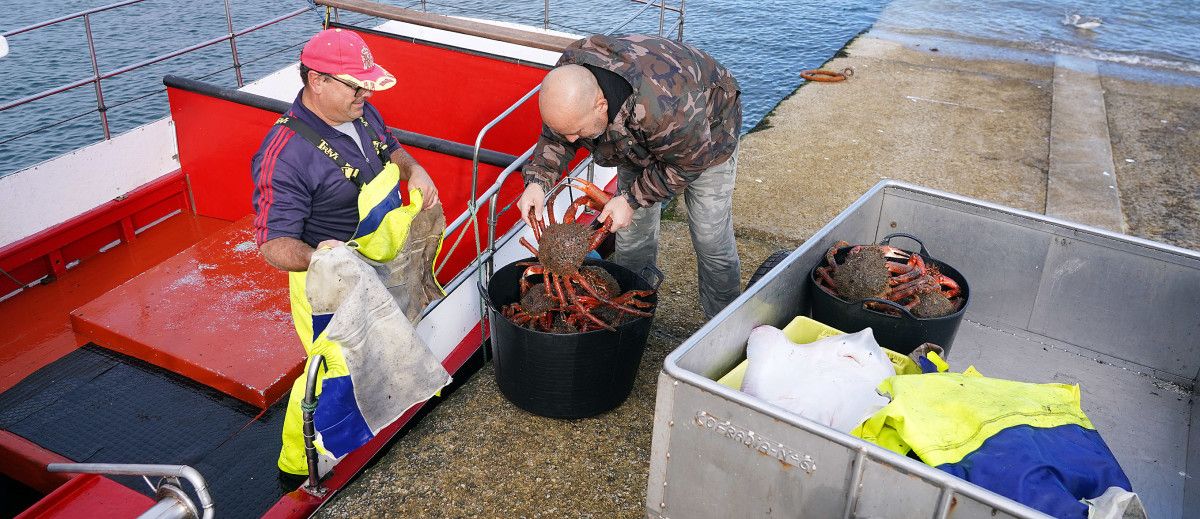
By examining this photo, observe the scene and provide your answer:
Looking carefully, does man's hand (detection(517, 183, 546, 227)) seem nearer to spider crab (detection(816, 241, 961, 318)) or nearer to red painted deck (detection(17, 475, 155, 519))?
spider crab (detection(816, 241, 961, 318))

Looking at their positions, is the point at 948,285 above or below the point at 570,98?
below

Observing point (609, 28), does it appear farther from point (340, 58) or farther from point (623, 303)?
point (340, 58)

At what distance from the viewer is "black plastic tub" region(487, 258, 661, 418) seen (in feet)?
12.5

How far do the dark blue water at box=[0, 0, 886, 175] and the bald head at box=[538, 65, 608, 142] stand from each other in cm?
733

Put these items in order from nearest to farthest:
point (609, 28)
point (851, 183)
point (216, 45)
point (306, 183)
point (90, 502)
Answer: point (90, 502) → point (306, 183) → point (851, 183) → point (609, 28) → point (216, 45)

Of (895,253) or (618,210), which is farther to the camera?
(895,253)

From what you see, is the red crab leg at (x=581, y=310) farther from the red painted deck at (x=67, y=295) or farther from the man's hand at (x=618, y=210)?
the red painted deck at (x=67, y=295)

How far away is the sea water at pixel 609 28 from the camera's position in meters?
Result: 10.6

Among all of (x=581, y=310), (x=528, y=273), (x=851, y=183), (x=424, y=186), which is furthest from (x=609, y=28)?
(x=581, y=310)

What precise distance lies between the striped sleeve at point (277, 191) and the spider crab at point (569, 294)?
1.12 meters

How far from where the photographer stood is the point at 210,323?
179 inches

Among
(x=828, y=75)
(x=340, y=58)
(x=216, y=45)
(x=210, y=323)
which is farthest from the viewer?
(x=216, y=45)

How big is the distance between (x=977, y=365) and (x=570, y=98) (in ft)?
8.25

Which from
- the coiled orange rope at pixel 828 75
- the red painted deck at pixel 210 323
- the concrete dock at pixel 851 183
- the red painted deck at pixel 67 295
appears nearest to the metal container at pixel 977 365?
the concrete dock at pixel 851 183
